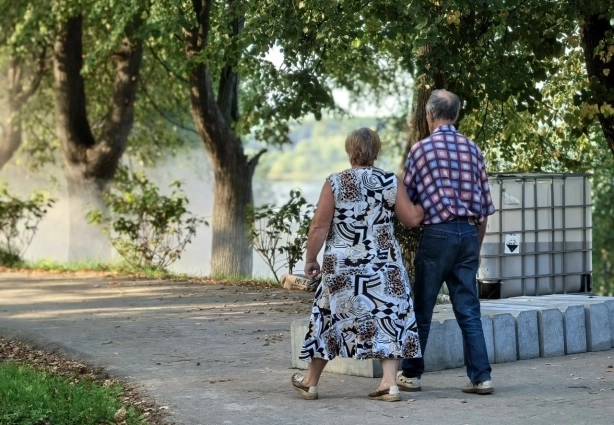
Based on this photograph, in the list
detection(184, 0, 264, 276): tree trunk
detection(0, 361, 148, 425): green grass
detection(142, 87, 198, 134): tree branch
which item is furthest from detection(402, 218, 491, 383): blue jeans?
detection(142, 87, 198, 134): tree branch

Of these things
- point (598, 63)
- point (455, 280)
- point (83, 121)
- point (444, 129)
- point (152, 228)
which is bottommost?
point (455, 280)

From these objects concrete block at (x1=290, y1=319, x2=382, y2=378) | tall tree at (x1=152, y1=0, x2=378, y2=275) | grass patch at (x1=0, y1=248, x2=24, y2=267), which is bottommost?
concrete block at (x1=290, y1=319, x2=382, y2=378)

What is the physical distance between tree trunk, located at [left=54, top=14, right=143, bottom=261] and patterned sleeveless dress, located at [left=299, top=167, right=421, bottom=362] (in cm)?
1597

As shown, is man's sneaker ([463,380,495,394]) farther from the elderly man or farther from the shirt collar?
the shirt collar

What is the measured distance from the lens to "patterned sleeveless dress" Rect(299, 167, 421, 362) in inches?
278

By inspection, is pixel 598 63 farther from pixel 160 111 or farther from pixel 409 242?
pixel 160 111

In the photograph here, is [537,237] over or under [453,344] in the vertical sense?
over

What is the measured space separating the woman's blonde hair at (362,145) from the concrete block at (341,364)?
166 cm

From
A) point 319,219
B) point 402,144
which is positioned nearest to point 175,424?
point 319,219

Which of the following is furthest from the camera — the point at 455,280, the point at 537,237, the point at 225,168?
the point at 225,168

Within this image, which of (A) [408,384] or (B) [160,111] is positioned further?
(B) [160,111]

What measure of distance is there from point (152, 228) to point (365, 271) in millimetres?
11506

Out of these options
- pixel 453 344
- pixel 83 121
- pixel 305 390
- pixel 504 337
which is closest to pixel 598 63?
pixel 504 337

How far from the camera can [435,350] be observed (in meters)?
8.30
